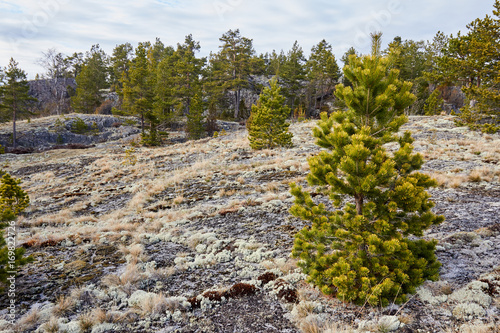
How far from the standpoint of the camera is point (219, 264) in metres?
6.61

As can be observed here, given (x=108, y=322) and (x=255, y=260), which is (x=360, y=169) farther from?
(x=108, y=322)

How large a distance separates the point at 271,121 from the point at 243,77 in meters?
35.9

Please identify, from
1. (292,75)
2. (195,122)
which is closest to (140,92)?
(195,122)

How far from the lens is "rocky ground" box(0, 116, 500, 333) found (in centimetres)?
418

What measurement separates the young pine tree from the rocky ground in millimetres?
7368

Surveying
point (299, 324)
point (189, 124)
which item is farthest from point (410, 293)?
point (189, 124)

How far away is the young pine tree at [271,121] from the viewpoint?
2088cm

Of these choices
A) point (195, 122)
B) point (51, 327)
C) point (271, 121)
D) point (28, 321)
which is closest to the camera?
point (51, 327)

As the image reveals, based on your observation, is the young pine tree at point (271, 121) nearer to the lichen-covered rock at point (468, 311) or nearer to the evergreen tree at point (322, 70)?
the lichen-covered rock at point (468, 311)

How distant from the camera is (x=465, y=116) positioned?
21.8 metres

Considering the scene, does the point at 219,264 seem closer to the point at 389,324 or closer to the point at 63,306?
the point at 63,306

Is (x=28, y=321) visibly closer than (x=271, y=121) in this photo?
Yes

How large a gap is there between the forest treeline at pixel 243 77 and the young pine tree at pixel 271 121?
1475cm

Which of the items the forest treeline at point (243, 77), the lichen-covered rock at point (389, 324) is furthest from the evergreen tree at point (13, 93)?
the lichen-covered rock at point (389, 324)
